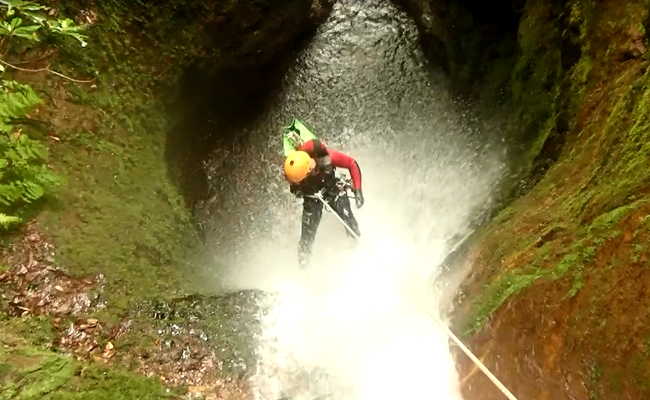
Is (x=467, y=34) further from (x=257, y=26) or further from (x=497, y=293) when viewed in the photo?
(x=497, y=293)

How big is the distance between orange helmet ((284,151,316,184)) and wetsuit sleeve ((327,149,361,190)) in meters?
0.61

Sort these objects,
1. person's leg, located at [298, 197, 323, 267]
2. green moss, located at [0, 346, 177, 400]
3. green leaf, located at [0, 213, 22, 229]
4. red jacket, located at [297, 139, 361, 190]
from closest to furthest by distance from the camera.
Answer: green moss, located at [0, 346, 177, 400], green leaf, located at [0, 213, 22, 229], red jacket, located at [297, 139, 361, 190], person's leg, located at [298, 197, 323, 267]

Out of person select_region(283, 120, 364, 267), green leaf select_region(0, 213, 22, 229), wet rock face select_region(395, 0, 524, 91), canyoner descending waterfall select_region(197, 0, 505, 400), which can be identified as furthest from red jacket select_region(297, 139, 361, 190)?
green leaf select_region(0, 213, 22, 229)

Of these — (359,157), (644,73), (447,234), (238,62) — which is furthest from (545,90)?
(238,62)

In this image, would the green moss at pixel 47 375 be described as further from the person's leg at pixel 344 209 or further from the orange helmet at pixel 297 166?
the person's leg at pixel 344 209

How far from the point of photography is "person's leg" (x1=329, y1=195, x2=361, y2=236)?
648 centimetres

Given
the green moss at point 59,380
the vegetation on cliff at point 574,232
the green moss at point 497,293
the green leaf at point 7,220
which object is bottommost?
the green leaf at point 7,220

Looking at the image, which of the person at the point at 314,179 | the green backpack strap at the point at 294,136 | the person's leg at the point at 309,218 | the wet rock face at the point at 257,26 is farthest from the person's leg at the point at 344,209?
the wet rock face at the point at 257,26

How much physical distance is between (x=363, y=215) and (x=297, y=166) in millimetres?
2555

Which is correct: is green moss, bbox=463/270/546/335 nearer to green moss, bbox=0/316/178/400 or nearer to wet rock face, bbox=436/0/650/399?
wet rock face, bbox=436/0/650/399

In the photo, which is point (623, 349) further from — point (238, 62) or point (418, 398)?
point (238, 62)

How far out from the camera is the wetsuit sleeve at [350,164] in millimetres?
6000

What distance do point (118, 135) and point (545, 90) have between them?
5169 mm

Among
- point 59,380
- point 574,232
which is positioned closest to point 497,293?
point 574,232
